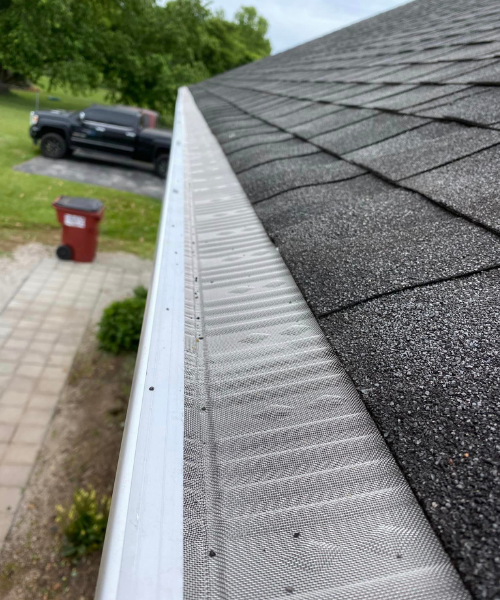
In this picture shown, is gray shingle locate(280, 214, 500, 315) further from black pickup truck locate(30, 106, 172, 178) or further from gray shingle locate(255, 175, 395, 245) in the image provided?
black pickup truck locate(30, 106, 172, 178)

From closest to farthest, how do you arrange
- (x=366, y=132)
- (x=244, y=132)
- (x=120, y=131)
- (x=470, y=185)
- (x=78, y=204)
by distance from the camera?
(x=470, y=185)
(x=366, y=132)
(x=244, y=132)
(x=78, y=204)
(x=120, y=131)

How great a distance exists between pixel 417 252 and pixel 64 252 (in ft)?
25.5

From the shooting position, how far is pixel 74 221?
26.1 ft

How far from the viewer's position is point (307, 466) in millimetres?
901

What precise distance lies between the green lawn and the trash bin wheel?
0.85 meters

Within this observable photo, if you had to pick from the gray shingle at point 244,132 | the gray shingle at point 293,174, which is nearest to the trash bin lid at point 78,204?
the gray shingle at point 244,132

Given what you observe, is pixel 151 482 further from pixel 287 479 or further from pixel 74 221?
pixel 74 221

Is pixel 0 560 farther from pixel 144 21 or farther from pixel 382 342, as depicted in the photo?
pixel 144 21

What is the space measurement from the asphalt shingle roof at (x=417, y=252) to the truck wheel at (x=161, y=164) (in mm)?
12333

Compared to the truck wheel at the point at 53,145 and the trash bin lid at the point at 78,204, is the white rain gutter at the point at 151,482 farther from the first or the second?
the truck wheel at the point at 53,145

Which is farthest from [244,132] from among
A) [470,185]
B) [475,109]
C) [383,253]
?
[383,253]

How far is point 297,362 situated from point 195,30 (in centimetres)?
3168

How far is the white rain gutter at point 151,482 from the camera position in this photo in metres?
0.69

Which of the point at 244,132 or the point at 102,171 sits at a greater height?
the point at 244,132
